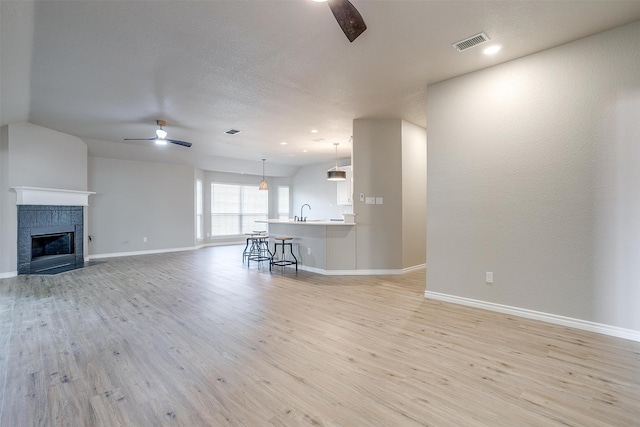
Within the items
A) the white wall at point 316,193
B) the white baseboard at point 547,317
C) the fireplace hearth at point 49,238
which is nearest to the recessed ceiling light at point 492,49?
the white baseboard at point 547,317

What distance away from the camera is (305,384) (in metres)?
2.09

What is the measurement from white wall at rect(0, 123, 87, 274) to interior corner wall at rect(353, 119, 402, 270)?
6264 millimetres

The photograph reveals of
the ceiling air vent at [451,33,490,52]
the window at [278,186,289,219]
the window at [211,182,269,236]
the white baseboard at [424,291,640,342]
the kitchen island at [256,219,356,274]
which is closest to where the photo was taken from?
the white baseboard at [424,291,640,342]

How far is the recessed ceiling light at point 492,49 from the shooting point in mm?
3057

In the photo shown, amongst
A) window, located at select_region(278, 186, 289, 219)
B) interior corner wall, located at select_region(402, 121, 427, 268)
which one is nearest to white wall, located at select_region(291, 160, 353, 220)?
window, located at select_region(278, 186, 289, 219)

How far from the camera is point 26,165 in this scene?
5.76m

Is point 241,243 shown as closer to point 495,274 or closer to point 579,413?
point 495,274

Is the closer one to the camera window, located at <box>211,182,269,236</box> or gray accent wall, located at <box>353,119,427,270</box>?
gray accent wall, located at <box>353,119,427,270</box>

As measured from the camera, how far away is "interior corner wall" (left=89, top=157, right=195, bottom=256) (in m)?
7.71

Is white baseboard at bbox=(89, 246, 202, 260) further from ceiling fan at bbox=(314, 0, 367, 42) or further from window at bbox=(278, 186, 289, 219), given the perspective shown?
ceiling fan at bbox=(314, 0, 367, 42)

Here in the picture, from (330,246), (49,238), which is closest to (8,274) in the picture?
(49,238)

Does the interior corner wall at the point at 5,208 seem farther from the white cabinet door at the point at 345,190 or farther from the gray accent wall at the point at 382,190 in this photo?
the white cabinet door at the point at 345,190

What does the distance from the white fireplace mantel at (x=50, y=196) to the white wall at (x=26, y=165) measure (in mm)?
173

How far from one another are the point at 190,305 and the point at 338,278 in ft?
8.23
